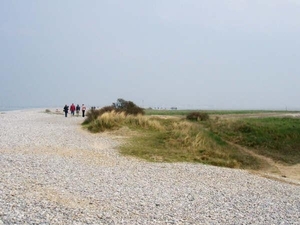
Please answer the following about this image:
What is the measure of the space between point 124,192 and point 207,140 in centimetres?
1537

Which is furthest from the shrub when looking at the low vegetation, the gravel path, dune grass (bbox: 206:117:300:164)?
the gravel path

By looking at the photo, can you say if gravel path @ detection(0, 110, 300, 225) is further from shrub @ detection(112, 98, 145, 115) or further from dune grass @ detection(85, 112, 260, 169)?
shrub @ detection(112, 98, 145, 115)

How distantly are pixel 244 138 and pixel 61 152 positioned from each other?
55.9 ft

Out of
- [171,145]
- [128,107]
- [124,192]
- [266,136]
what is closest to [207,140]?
[171,145]

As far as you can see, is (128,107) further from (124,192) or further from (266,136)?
(124,192)

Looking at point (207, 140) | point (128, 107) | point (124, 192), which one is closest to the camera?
point (124, 192)

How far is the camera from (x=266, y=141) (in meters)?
30.1

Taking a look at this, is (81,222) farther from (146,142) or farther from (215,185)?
(146,142)

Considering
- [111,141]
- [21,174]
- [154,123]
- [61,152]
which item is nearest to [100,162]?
[61,152]

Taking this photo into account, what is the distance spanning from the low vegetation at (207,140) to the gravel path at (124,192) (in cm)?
254

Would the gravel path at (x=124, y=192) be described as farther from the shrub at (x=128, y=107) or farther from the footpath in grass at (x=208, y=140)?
the shrub at (x=128, y=107)

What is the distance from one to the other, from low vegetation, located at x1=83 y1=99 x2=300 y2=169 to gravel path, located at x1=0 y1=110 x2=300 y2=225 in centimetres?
254

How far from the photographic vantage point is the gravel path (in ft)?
29.2

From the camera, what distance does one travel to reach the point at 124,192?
11.5 meters
